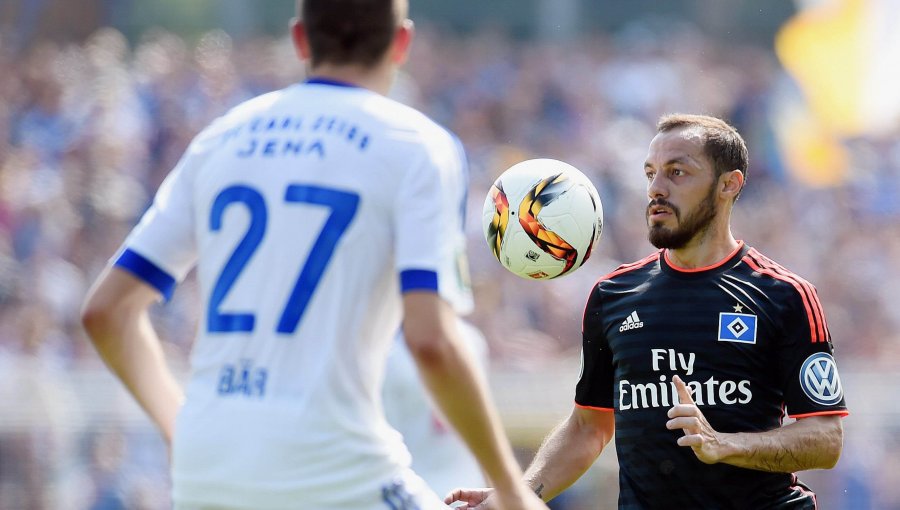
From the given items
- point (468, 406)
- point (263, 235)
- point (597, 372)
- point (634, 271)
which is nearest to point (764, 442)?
point (597, 372)

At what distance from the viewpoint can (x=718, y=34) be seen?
17.1 m

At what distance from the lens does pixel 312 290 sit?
370cm

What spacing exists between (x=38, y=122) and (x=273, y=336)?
439 inches

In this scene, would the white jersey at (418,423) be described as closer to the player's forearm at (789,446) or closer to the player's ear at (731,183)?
the player's ear at (731,183)

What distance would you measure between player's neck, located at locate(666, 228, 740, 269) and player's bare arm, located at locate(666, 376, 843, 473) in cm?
66

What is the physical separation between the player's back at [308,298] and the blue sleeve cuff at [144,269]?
18cm

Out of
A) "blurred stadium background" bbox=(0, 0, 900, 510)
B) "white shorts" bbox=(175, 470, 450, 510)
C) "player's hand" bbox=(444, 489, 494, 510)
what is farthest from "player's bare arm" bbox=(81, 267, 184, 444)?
"blurred stadium background" bbox=(0, 0, 900, 510)

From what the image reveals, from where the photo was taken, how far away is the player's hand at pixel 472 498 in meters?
5.00

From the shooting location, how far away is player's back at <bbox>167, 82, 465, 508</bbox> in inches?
145

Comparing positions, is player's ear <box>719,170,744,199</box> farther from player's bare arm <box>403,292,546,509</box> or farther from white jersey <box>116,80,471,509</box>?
player's bare arm <box>403,292,546,509</box>

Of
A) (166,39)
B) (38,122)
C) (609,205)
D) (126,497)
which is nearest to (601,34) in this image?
(609,205)

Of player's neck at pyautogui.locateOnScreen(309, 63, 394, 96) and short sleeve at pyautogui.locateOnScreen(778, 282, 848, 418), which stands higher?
player's neck at pyautogui.locateOnScreen(309, 63, 394, 96)

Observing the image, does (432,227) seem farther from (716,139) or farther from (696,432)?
(716,139)

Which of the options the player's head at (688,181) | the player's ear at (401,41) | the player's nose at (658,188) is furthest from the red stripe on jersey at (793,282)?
the player's ear at (401,41)
